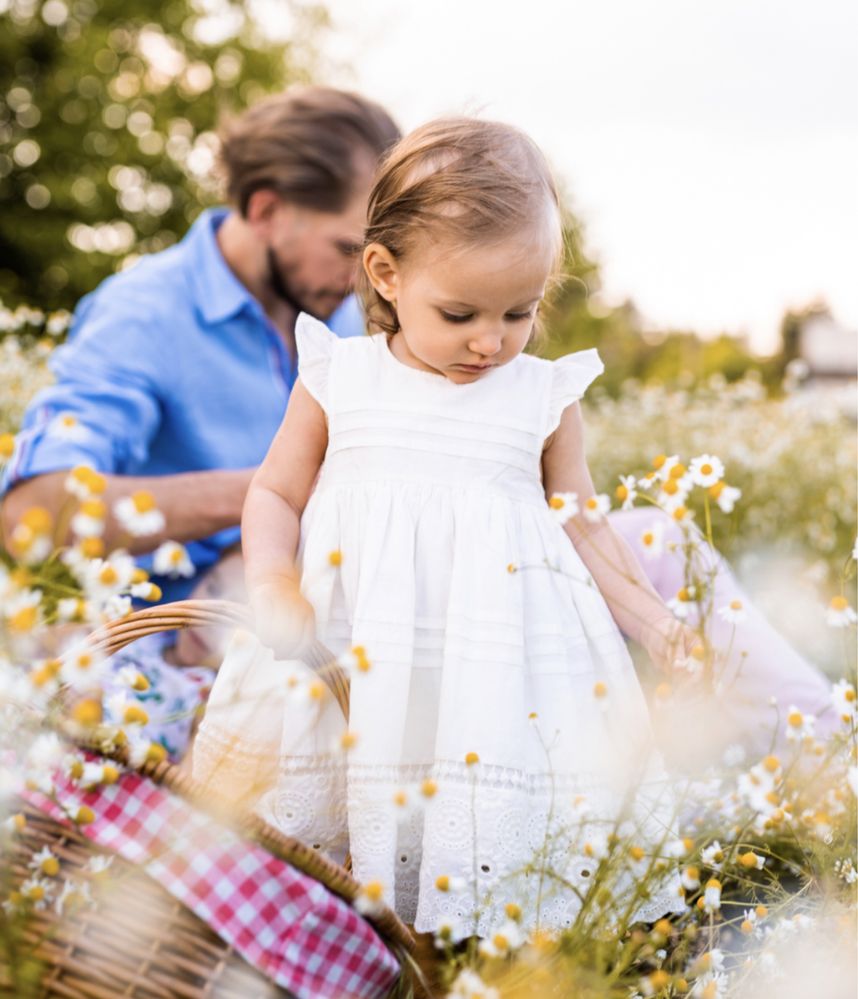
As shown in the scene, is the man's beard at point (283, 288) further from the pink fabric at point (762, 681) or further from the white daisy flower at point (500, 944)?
the white daisy flower at point (500, 944)

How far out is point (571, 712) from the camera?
1.86 meters

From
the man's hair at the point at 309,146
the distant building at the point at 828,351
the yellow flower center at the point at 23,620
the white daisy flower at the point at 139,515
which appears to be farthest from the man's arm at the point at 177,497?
the distant building at the point at 828,351

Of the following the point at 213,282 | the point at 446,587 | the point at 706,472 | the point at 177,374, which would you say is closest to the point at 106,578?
the point at 446,587

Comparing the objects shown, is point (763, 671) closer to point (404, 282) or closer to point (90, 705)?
point (404, 282)

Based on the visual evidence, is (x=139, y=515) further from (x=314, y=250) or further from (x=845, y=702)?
(x=314, y=250)

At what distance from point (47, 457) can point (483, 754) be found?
144cm

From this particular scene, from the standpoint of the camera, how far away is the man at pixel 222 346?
2729 mm

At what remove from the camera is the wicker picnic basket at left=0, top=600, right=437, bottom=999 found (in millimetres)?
1281

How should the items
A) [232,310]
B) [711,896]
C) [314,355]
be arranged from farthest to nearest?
[232,310]
[314,355]
[711,896]

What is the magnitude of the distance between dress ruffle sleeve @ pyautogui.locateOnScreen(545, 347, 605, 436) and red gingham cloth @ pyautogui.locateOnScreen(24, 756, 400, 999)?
0.95 m

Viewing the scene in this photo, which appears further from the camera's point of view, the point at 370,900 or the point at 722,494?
the point at 722,494

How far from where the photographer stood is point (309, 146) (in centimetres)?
315

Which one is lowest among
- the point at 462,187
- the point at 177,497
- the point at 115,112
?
the point at 115,112

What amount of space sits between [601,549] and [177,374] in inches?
61.1
